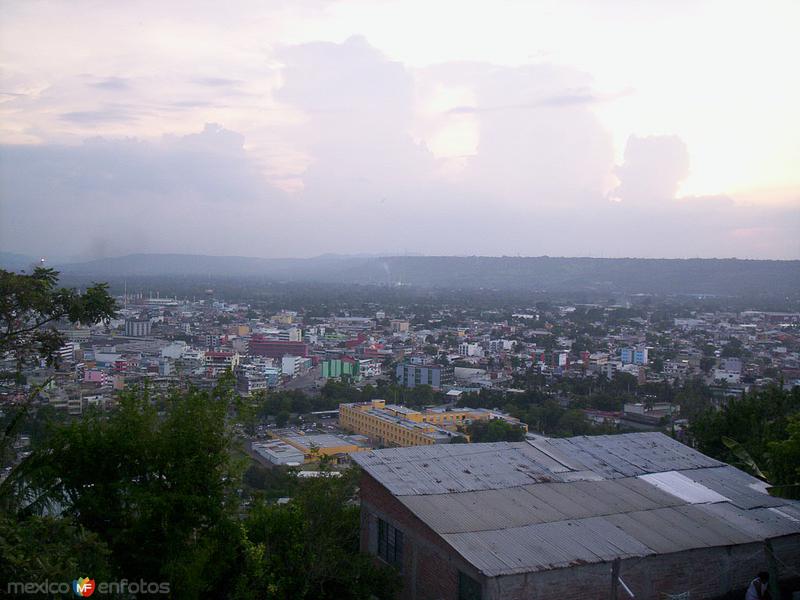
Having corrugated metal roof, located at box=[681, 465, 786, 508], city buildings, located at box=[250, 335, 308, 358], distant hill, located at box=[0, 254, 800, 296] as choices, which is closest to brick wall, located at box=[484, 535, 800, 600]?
corrugated metal roof, located at box=[681, 465, 786, 508]

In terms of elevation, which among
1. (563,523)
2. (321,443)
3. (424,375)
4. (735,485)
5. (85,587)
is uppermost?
(85,587)

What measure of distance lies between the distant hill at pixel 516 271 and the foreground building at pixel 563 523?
6533 centimetres

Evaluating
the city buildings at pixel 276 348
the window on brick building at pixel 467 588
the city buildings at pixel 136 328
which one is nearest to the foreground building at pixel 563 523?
the window on brick building at pixel 467 588

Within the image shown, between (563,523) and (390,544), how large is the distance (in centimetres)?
144

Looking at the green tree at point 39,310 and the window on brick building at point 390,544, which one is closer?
the green tree at point 39,310

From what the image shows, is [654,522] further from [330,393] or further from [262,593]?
[330,393]

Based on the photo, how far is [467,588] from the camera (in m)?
4.96

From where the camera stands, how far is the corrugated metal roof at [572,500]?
511 centimetres

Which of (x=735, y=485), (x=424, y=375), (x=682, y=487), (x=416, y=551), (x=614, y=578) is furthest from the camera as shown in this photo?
(x=424, y=375)

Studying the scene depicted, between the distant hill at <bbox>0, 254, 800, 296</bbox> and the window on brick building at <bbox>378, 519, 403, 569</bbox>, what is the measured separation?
2571 inches

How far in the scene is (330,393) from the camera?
28.5 metres

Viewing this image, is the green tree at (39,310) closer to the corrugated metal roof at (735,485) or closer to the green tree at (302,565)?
the green tree at (302,565)

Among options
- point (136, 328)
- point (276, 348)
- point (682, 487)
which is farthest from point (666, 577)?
point (136, 328)

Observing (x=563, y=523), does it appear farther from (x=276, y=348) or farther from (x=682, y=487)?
(x=276, y=348)
